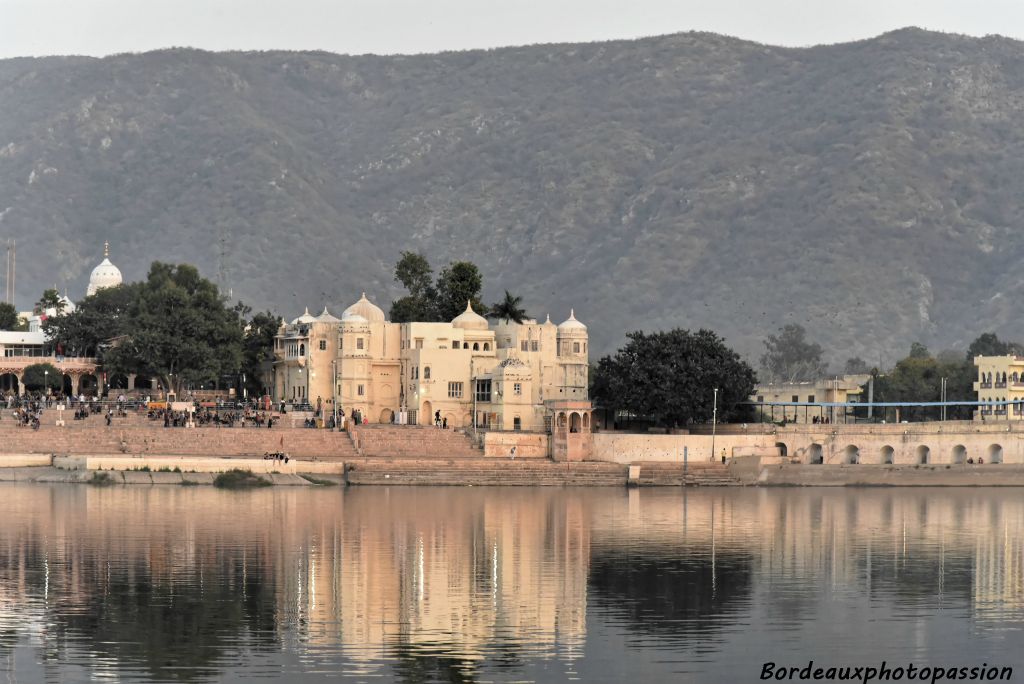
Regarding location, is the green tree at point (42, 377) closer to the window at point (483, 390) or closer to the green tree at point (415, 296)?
the green tree at point (415, 296)

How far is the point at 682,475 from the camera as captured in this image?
83812 mm

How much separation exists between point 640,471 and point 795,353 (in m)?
83.1

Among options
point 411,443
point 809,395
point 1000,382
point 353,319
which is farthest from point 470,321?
point 1000,382

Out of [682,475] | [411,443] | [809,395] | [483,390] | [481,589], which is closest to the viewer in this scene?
[481,589]

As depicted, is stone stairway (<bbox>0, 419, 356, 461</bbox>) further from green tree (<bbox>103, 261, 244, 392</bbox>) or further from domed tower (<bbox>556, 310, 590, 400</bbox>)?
domed tower (<bbox>556, 310, 590, 400</bbox>)

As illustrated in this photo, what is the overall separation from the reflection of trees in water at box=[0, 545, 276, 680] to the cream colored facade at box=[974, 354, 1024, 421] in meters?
57.6

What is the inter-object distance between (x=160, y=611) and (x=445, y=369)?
168 ft

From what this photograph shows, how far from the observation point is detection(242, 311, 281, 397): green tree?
103m

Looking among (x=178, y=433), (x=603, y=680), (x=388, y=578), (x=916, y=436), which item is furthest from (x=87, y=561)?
(x=916, y=436)

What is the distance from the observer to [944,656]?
1518 inches

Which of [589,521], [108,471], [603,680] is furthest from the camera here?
[108,471]

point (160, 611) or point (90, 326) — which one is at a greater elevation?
point (90, 326)

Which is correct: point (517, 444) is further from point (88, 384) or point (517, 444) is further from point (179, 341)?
point (88, 384)

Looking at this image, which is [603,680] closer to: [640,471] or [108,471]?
[108,471]
